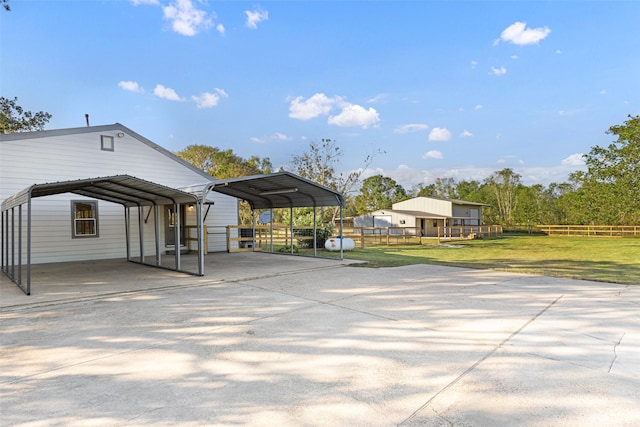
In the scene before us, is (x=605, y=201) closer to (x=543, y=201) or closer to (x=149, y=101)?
(x=543, y=201)

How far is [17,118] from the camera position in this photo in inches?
699

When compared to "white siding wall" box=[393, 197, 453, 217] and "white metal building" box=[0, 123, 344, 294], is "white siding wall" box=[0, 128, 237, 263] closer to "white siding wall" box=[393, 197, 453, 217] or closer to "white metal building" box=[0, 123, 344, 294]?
"white metal building" box=[0, 123, 344, 294]

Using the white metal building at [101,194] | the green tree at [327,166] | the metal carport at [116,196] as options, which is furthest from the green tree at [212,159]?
the metal carport at [116,196]

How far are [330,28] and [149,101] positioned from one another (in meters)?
12.2

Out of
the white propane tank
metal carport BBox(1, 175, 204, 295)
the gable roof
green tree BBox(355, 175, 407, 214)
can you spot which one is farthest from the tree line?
metal carport BBox(1, 175, 204, 295)

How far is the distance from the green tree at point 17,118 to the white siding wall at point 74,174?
1080 cm

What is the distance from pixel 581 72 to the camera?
15656mm

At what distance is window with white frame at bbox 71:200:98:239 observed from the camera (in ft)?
34.6

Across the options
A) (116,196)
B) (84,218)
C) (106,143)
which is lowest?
(84,218)

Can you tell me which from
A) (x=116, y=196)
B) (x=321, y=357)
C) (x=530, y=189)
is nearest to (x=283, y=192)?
(x=116, y=196)

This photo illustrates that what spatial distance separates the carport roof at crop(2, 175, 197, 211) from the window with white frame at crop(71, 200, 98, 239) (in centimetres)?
85

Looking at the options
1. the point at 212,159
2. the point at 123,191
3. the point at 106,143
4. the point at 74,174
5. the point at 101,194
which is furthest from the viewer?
the point at 212,159

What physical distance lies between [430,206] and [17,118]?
1192 inches

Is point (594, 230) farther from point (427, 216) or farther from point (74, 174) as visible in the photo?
point (74, 174)
